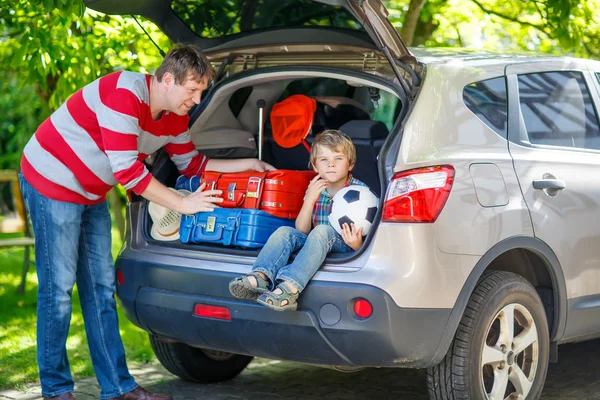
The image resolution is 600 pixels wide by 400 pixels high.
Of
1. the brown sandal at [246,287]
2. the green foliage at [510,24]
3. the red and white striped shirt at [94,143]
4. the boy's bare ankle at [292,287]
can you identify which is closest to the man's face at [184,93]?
the red and white striped shirt at [94,143]

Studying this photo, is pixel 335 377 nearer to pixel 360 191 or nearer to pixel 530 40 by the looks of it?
pixel 360 191

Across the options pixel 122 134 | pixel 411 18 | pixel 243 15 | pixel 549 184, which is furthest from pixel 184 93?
pixel 411 18

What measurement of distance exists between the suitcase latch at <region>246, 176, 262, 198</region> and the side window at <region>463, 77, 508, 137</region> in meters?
1.08

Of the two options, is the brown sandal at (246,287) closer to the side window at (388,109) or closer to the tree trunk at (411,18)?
the side window at (388,109)

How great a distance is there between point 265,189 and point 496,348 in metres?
1.34

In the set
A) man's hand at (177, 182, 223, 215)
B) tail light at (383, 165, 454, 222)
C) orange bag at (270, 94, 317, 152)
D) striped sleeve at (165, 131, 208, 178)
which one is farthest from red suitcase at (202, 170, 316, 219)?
tail light at (383, 165, 454, 222)

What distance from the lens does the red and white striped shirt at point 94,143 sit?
4270mm

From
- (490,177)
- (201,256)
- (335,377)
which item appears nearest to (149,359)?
(335,377)

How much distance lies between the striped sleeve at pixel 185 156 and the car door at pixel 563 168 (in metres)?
1.63

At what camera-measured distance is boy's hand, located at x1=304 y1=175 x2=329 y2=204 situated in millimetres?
4371

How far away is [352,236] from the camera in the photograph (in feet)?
13.6

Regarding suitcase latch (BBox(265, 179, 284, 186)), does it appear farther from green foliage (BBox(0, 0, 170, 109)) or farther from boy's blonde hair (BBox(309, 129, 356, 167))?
green foliage (BBox(0, 0, 170, 109))

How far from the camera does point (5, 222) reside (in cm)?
820

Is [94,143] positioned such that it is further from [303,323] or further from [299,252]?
[303,323]
